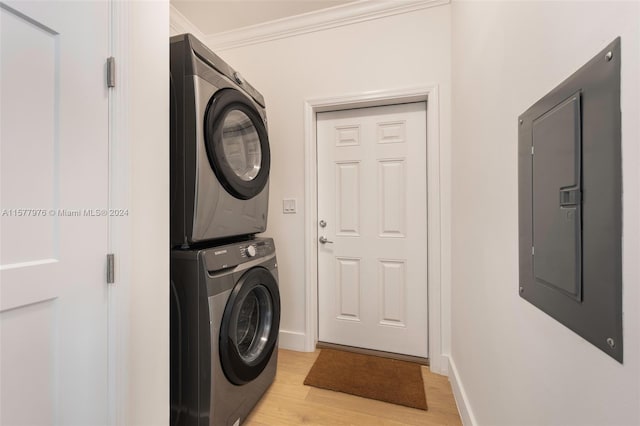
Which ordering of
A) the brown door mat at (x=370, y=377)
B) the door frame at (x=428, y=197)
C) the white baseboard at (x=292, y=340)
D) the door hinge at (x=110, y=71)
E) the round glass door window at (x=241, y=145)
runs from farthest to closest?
the white baseboard at (x=292, y=340)
the door frame at (x=428, y=197)
the brown door mat at (x=370, y=377)
the round glass door window at (x=241, y=145)
the door hinge at (x=110, y=71)

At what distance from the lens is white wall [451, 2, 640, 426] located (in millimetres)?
434

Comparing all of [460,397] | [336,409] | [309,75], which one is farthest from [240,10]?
[460,397]

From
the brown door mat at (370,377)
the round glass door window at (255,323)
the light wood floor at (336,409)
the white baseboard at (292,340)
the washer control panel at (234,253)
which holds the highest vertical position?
the washer control panel at (234,253)

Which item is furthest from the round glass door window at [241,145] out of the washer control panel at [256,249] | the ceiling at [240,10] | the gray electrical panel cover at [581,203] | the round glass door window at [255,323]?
the gray electrical panel cover at [581,203]

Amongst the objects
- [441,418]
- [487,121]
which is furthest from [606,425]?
[441,418]

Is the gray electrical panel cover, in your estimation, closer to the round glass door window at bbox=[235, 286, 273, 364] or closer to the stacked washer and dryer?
the stacked washer and dryer

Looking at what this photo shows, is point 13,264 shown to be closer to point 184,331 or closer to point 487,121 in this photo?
point 184,331

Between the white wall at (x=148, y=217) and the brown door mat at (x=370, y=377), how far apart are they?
1086mm

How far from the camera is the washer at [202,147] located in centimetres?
121

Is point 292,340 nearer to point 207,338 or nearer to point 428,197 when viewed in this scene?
point 207,338

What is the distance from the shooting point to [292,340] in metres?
2.23

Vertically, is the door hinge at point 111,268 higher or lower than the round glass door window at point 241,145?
lower

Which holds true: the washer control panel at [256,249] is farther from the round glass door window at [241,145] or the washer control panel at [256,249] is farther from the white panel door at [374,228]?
the white panel door at [374,228]

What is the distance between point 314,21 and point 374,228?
175 centimetres
